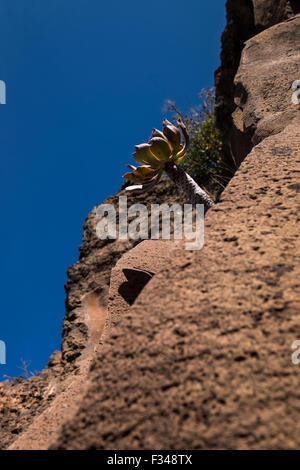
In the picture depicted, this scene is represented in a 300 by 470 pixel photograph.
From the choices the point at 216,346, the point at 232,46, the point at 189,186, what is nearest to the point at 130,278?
the point at 189,186

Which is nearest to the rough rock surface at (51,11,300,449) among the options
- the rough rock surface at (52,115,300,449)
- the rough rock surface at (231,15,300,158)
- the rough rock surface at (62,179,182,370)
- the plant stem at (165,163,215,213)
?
the rough rock surface at (52,115,300,449)

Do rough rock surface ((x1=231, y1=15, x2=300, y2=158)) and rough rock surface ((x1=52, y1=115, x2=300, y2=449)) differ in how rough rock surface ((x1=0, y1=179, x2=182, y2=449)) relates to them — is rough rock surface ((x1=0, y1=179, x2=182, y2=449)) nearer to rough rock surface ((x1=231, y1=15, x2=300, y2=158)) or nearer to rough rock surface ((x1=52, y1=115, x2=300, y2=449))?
rough rock surface ((x1=52, y1=115, x2=300, y2=449))

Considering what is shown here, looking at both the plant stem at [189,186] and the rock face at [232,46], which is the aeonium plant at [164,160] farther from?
the rock face at [232,46]

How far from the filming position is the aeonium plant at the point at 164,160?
1.78 metres

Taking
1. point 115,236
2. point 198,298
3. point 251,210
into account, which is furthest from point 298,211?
point 115,236

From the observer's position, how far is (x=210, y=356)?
80cm

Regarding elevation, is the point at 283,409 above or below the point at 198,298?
below

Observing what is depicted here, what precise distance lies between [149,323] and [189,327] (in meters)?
0.11

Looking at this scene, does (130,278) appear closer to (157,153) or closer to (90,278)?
(157,153)

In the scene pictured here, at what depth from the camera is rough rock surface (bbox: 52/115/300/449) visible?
70 centimetres

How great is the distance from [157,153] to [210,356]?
48.7 inches

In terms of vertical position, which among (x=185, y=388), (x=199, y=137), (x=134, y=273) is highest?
(x=199, y=137)
